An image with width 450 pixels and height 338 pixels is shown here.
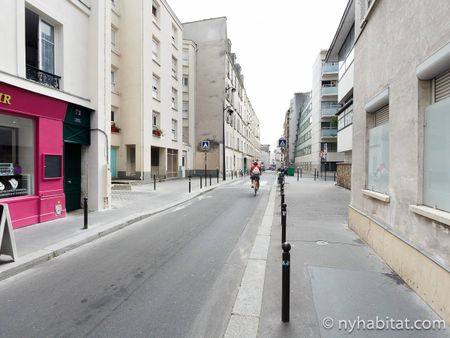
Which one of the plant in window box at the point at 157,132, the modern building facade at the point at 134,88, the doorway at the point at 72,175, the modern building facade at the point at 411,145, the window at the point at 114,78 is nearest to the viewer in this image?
the modern building facade at the point at 411,145

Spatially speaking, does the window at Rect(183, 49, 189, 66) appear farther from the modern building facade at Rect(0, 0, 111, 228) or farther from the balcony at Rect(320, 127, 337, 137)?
the modern building facade at Rect(0, 0, 111, 228)

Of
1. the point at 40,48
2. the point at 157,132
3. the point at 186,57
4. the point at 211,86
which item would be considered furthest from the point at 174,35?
the point at 40,48

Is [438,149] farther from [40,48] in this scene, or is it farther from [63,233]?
[40,48]

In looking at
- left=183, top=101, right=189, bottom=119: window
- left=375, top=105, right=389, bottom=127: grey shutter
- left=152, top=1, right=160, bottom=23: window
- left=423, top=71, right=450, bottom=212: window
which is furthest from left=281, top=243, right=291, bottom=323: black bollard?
left=183, top=101, right=189, bottom=119: window

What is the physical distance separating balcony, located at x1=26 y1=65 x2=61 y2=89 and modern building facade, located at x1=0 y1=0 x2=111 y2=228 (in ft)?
0.09

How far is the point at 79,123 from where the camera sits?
8.81 m

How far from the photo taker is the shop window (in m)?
6.88

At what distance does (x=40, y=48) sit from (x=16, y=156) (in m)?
3.10

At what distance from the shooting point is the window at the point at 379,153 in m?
5.25

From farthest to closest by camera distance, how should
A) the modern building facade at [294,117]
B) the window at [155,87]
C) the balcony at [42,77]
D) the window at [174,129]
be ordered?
the modern building facade at [294,117] < the window at [174,129] < the window at [155,87] < the balcony at [42,77]

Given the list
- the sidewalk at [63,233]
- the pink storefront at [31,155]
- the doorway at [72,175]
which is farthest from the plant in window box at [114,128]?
the pink storefront at [31,155]

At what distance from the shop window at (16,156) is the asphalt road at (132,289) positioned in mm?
2768

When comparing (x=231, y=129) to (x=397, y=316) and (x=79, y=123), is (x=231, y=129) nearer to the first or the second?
(x=79, y=123)

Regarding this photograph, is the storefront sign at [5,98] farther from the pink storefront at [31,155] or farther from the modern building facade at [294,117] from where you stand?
the modern building facade at [294,117]
